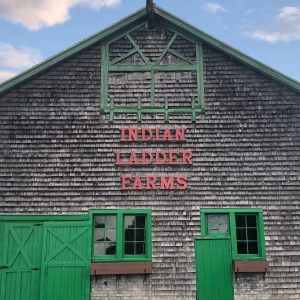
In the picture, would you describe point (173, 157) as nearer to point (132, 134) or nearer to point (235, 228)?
point (132, 134)

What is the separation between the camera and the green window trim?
11.3 meters

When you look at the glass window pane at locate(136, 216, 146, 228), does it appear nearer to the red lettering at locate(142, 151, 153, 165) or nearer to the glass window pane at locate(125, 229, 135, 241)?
the glass window pane at locate(125, 229, 135, 241)

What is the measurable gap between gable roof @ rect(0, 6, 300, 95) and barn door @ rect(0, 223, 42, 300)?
3.97 m

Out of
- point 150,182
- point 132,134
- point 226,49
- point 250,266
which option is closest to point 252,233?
point 250,266

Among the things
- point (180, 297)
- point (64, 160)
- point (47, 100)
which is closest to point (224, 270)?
point (180, 297)

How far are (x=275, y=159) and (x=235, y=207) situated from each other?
180 cm

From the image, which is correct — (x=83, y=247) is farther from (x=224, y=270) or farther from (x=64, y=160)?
(x=224, y=270)

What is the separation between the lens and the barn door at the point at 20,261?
36.0 ft

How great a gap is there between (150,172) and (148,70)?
3.04 metres

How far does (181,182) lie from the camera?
38.5ft

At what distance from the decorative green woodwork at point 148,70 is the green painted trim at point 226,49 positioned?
0.97ft

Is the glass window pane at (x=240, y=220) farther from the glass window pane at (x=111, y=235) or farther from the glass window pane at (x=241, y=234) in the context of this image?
the glass window pane at (x=111, y=235)

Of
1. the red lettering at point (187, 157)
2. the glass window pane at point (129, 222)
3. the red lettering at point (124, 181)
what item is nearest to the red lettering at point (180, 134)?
the red lettering at point (187, 157)

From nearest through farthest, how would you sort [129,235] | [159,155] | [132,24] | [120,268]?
[120,268] < [129,235] < [159,155] < [132,24]
